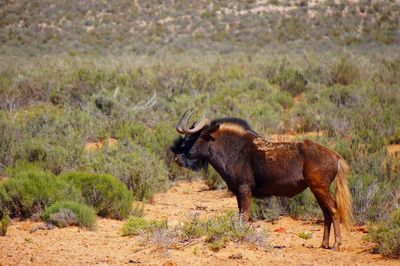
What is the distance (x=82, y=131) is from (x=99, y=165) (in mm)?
2889

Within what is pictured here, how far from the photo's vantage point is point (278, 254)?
7227 millimetres

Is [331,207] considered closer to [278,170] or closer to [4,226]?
[278,170]

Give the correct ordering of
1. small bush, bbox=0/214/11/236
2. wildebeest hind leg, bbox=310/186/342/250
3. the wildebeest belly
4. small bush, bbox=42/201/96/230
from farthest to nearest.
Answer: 1. small bush, bbox=42/201/96/230
2. small bush, bbox=0/214/11/236
3. the wildebeest belly
4. wildebeest hind leg, bbox=310/186/342/250

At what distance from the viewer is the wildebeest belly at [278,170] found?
25.7 ft

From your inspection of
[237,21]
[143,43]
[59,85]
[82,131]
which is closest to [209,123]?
[82,131]

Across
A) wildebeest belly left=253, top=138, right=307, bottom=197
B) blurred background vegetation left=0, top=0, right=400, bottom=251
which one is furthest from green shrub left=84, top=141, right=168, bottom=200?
wildebeest belly left=253, top=138, right=307, bottom=197

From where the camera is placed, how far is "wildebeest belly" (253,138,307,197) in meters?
7.85

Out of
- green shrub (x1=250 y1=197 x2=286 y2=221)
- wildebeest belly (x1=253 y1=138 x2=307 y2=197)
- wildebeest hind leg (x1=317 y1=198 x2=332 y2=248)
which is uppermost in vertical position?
wildebeest belly (x1=253 y1=138 x2=307 y2=197)

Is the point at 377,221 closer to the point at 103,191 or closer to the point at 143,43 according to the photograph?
the point at 103,191

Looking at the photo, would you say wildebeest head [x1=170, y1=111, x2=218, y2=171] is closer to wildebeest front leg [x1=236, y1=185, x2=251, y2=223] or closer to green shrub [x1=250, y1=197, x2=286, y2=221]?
wildebeest front leg [x1=236, y1=185, x2=251, y2=223]

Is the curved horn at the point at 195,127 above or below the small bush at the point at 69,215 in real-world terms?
above

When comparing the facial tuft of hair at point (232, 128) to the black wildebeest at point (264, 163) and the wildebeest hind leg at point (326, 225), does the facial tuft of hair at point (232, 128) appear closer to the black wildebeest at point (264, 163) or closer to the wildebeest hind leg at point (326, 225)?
the black wildebeest at point (264, 163)

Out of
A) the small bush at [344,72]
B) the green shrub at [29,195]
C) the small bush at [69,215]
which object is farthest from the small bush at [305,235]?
the small bush at [344,72]

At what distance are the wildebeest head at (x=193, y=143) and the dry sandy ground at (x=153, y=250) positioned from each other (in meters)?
0.84
